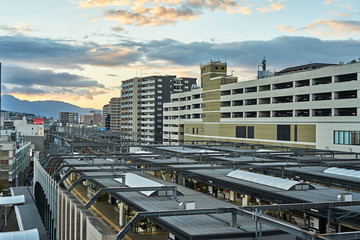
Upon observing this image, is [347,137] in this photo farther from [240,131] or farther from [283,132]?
[240,131]

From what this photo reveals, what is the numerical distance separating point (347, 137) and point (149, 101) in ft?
313

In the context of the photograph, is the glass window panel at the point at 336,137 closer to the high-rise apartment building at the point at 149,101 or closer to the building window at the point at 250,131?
the building window at the point at 250,131

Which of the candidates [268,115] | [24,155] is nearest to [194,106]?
[268,115]

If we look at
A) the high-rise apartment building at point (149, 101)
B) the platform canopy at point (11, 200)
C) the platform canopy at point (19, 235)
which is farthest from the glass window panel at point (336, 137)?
the high-rise apartment building at point (149, 101)

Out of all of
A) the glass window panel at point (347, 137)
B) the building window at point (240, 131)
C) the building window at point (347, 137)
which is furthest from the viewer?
the building window at point (240, 131)

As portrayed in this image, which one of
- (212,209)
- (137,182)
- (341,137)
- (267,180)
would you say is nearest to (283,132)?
(341,137)

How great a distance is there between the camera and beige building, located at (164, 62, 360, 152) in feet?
166

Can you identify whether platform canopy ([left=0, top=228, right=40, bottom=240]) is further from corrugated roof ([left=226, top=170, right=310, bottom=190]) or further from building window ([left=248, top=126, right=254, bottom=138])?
building window ([left=248, top=126, right=254, bottom=138])

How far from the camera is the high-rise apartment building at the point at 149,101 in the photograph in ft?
448

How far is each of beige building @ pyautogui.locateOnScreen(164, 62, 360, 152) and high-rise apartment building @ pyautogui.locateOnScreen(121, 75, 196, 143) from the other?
41.7 meters

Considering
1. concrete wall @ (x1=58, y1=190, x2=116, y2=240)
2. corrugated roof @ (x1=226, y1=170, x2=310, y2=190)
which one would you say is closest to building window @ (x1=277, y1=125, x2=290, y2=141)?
corrugated roof @ (x1=226, y1=170, x2=310, y2=190)

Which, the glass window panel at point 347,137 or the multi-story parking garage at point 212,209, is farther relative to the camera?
the glass window panel at point 347,137

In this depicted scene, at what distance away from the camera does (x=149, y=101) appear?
139125 millimetres

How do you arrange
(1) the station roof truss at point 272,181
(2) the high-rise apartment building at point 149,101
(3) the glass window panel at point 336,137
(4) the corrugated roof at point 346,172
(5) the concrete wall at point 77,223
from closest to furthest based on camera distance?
(5) the concrete wall at point 77,223
(1) the station roof truss at point 272,181
(4) the corrugated roof at point 346,172
(3) the glass window panel at point 336,137
(2) the high-rise apartment building at point 149,101
